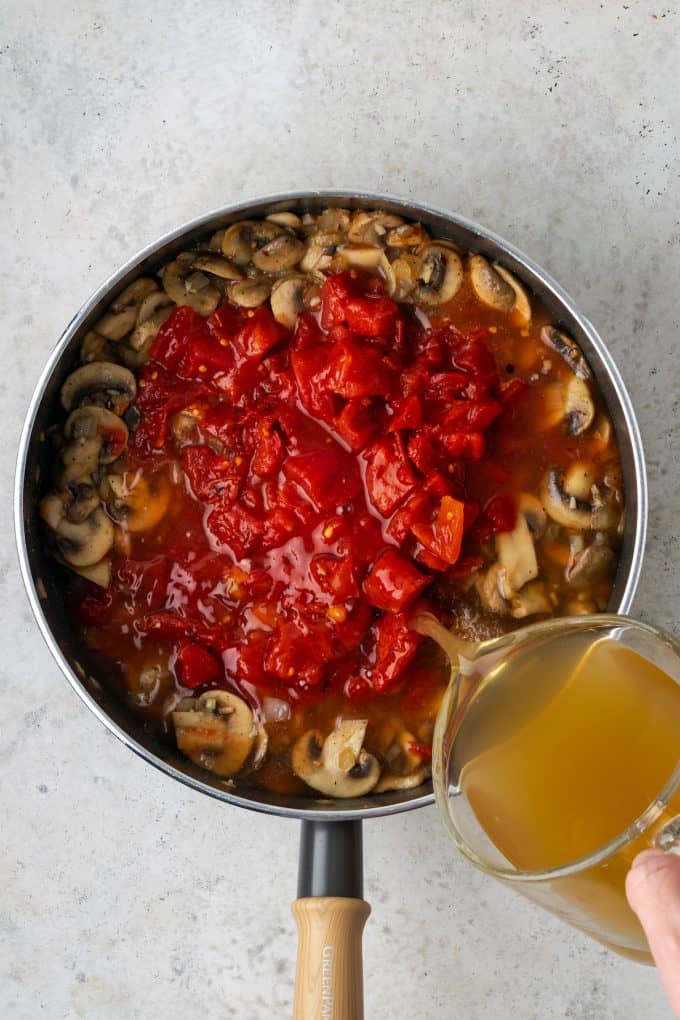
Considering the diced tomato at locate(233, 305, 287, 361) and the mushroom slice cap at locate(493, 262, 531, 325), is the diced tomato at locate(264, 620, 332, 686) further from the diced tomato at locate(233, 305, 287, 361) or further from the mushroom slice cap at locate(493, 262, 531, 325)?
the mushroom slice cap at locate(493, 262, 531, 325)

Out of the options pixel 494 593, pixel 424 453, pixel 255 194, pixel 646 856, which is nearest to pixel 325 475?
pixel 424 453

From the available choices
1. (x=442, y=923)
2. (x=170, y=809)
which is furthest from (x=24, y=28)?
(x=442, y=923)

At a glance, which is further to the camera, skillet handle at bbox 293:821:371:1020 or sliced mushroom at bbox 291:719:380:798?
sliced mushroom at bbox 291:719:380:798

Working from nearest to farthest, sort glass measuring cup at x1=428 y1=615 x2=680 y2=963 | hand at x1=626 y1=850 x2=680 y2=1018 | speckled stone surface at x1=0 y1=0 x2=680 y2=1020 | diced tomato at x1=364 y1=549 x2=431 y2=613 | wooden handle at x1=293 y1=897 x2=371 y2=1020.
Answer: hand at x1=626 y1=850 x2=680 y2=1018 < glass measuring cup at x1=428 y1=615 x2=680 y2=963 < wooden handle at x1=293 y1=897 x2=371 y2=1020 < diced tomato at x1=364 y1=549 x2=431 y2=613 < speckled stone surface at x1=0 y1=0 x2=680 y2=1020

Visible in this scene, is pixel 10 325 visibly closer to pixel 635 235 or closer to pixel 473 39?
pixel 473 39

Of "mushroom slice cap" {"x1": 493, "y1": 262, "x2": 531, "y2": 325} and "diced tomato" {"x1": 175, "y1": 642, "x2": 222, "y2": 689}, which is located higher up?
"mushroom slice cap" {"x1": 493, "y1": 262, "x2": 531, "y2": 325}

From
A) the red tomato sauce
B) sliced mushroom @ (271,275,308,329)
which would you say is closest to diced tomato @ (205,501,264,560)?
the red tomato sauce

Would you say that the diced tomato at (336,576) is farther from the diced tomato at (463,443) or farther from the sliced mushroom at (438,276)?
the sliced mushroom at (438,276)

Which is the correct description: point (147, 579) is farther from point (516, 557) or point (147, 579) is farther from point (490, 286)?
point (490, 286)
